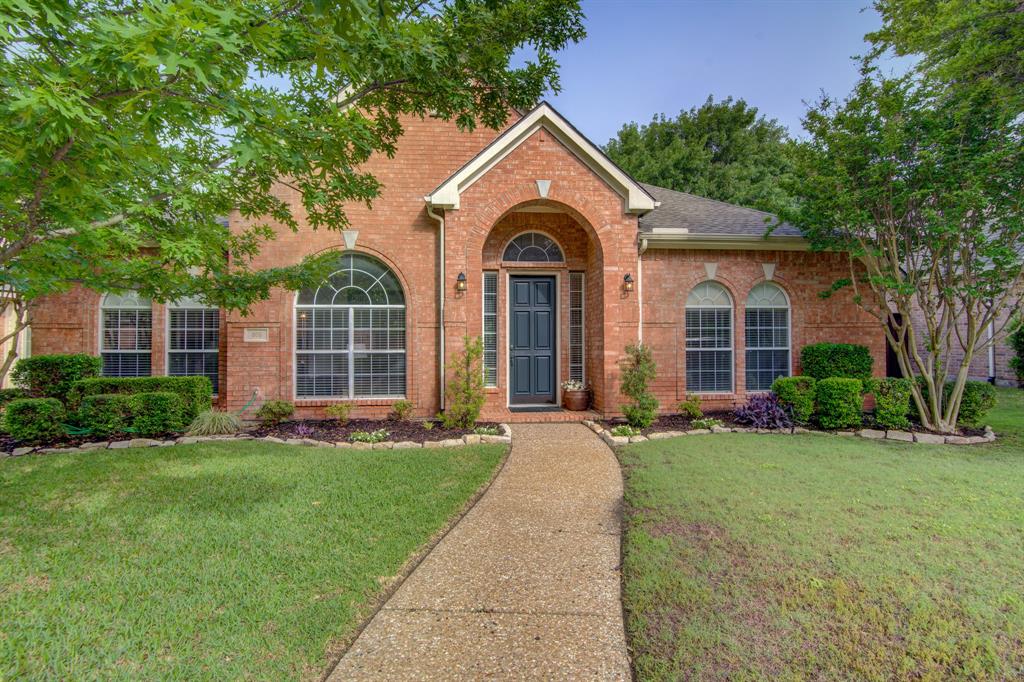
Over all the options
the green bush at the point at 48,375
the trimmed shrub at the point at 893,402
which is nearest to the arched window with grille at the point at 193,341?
the green bush at the point at 48,375

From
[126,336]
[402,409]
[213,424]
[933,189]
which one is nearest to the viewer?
[933,189]

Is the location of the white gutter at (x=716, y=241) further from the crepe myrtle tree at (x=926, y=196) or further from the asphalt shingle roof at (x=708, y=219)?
the crepe myrtle tree at (x=926, y=196)

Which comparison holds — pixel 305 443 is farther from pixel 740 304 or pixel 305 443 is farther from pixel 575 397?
pixel 740 304

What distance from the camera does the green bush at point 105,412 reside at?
7.23 metres

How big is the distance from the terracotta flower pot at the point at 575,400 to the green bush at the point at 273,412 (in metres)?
5.17

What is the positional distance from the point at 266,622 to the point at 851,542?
4.20m

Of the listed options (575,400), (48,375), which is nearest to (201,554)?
(575,400)

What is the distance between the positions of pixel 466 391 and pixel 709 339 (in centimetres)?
523

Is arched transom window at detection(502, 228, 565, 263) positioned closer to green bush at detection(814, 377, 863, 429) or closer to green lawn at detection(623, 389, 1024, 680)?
green lawn at detection(623, 389, 1024, 680)

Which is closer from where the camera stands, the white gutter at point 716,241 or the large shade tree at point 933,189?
the large shade tree at point 933,189

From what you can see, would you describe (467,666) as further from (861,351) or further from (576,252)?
(861,351)

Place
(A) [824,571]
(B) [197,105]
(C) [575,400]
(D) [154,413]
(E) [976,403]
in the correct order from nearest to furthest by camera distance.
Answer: (B) [197,105]
(A) [824,571]
(D) [154,413]
(E) [976,403]
(C) [575,400]

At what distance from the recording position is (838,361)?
9.03 meters

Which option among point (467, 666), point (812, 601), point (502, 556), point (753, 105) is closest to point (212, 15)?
point (467, 666)
